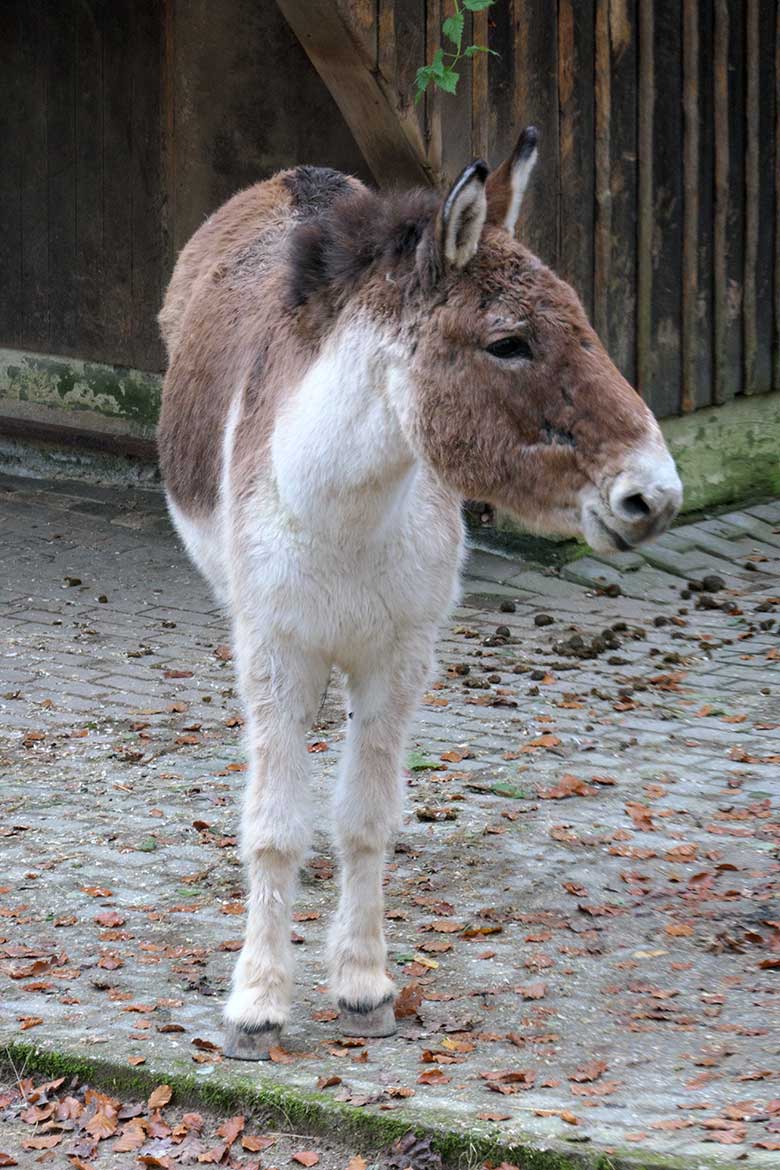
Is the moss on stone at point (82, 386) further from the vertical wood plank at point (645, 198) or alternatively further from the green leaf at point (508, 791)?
the green leaf at point (508, 791)

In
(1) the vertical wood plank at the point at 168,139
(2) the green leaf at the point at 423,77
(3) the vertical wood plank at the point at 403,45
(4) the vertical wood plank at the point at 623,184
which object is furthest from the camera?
(1) the vertical wood plank at the point at 168,139

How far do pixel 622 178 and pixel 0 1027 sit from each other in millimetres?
6576

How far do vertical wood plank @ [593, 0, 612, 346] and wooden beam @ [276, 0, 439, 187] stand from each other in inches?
50.8

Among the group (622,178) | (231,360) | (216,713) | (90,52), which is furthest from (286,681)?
(90,52)

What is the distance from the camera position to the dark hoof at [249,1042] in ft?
13.5

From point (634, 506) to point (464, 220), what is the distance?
740 millimetres

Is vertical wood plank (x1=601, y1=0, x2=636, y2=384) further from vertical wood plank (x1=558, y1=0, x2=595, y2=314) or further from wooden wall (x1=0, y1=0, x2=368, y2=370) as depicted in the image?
wooden wall (x1=0, y1=0, x2=368, y2=370)

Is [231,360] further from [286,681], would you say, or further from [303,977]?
[303,977]

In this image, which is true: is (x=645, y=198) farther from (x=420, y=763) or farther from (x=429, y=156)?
(x=420, y=763)

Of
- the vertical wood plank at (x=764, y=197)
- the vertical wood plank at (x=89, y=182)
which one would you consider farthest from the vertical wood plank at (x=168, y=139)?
the vertical wood plank at (x=764, y=197)

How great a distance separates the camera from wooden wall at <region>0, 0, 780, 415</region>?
9.09 metres

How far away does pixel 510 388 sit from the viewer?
3709 mm

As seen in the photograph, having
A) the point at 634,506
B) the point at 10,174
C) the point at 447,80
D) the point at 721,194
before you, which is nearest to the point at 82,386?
the point at 10,174

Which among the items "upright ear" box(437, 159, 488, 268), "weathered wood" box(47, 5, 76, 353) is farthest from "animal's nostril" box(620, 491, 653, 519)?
"weathered wood" box(47, 5, 76, 353)
